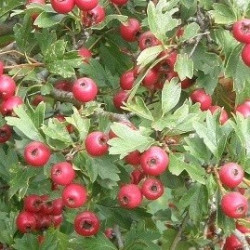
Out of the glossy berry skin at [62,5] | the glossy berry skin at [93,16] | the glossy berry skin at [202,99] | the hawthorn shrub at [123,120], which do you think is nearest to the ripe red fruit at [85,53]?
the hawthorn shrub at [123,120]

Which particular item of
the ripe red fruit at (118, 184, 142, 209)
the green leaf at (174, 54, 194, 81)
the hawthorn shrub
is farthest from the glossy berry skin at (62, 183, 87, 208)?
the green leaf at (174, 54, 194, 81)

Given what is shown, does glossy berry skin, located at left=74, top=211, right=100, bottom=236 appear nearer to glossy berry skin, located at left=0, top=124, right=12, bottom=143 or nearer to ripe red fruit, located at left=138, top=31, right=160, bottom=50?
glossy berry skin, located at left=0, top=124, right=12, bottom=143

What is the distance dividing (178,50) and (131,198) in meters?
0.46

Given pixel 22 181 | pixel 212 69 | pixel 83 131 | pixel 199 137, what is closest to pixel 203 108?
pixel 212 69

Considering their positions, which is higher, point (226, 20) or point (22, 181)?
point (226, 20)

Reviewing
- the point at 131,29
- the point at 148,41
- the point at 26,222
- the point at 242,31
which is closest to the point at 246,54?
the point at 242,31

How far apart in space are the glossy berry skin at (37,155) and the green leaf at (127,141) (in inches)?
8.7

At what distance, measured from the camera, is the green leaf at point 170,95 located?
1.96m

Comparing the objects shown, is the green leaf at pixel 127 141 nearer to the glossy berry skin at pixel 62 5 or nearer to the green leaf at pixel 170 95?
the green leaf at pixel 170 95

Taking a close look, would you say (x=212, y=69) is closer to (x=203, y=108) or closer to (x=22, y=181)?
(x=203, y=108)

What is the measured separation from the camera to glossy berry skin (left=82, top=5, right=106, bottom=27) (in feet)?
7.08

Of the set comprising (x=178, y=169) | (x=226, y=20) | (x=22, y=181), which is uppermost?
(x=226, y=20)

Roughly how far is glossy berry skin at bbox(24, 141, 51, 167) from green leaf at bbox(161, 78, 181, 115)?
35 cm

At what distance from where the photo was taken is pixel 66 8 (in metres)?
2.07
